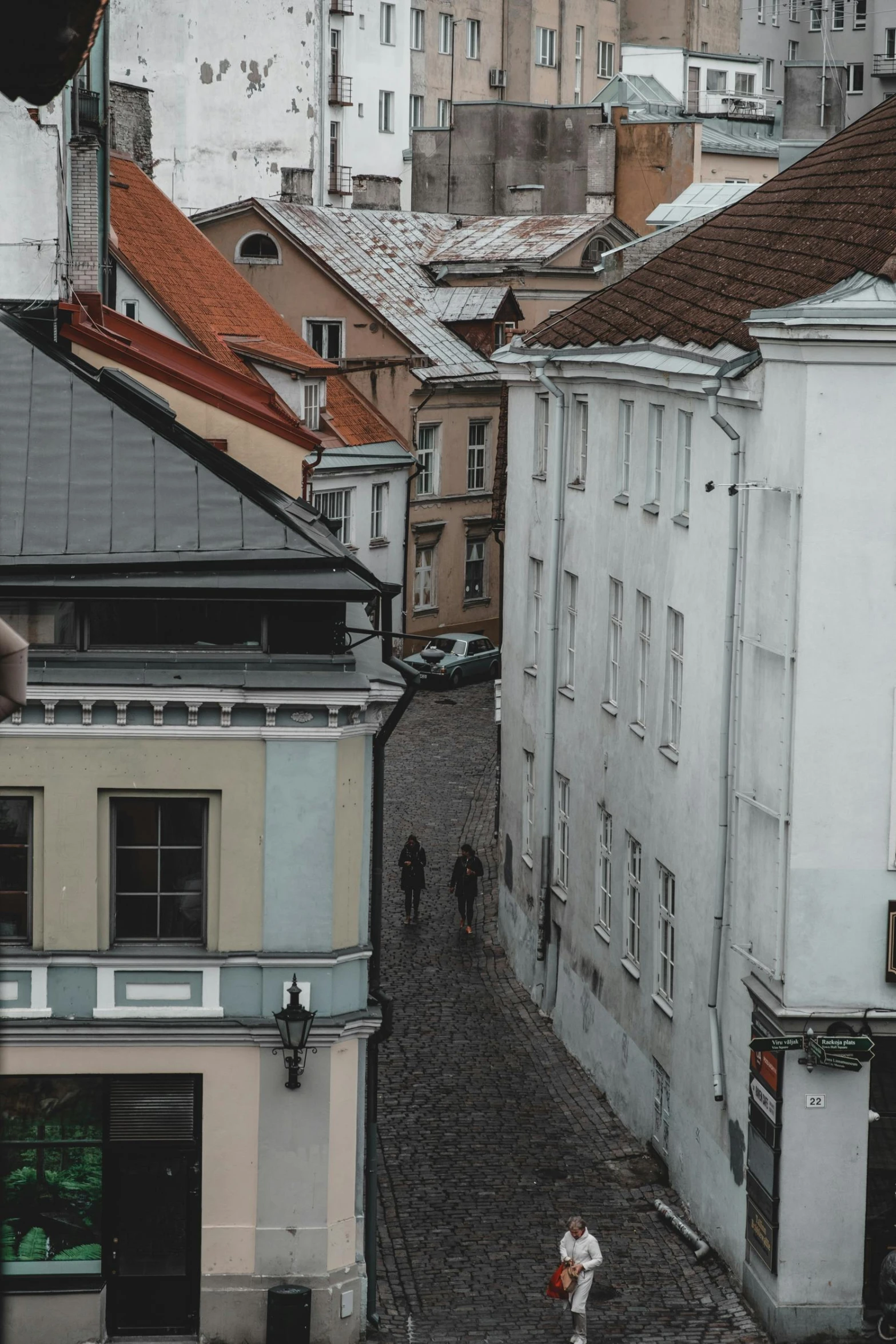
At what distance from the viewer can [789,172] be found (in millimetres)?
27391

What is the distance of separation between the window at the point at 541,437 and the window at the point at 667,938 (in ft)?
30.3

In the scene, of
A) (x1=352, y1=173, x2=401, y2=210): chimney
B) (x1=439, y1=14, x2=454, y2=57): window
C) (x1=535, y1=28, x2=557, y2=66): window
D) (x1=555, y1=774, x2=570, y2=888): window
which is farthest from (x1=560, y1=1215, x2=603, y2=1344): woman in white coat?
(x1=535, y1=28, x2=557, y2=66): window

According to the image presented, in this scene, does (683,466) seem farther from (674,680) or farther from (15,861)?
(15,861)

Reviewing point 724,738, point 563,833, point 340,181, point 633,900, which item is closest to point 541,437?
point 563,833

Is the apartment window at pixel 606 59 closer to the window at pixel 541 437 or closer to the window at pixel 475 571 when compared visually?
the window at pixel 475 571

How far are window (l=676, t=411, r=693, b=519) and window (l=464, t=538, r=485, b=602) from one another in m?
33.5

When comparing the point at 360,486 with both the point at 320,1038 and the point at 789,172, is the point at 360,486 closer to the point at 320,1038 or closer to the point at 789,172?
the point at 789,172

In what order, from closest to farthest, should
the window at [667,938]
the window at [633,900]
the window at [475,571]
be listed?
1. the window at [667,938]
2. the window at [633,900]
3. the window at [475,571]

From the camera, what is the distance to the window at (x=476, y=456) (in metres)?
56.3

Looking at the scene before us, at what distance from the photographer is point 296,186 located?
59312 millimetres

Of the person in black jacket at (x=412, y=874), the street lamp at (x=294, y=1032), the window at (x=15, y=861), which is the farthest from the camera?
the person in black jacket at (x=412, y=874)

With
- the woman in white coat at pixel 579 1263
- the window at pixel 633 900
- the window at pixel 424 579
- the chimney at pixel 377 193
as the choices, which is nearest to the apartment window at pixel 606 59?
the chimney at pixel 377 193

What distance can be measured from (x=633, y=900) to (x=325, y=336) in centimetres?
3166

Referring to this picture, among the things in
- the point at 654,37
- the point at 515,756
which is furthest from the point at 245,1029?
the point at 654,37
